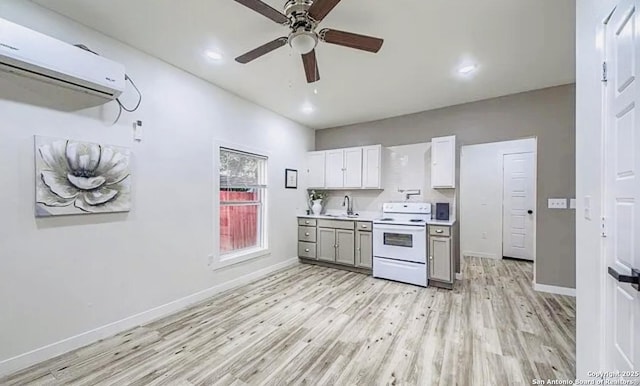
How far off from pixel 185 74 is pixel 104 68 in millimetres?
1029

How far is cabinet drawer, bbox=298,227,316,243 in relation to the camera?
4762mm

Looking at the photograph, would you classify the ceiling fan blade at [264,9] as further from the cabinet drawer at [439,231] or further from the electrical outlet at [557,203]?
the electrical outlet at [557,203]

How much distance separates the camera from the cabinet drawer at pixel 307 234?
187 inches

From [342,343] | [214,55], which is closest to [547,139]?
[342,343]

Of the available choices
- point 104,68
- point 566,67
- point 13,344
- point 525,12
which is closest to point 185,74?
point 104,68

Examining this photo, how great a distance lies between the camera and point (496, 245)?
534 cm

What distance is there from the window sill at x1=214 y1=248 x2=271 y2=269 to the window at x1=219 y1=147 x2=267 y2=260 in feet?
0.05

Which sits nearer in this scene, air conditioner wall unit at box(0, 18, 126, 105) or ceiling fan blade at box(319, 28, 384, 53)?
air conditioner wall unit at box(0, 18, 126, 105)

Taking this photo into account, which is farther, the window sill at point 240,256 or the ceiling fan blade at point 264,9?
the window sill at point 240,256

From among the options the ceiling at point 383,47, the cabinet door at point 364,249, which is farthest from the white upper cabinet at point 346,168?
the ceiling at point 383,47

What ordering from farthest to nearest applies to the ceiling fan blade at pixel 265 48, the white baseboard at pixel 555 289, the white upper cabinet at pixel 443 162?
the white upper cabinet at pixel 443 162 < the white baseboard at pixel 555 289 < the ceiling fan blade at pixel 265 48

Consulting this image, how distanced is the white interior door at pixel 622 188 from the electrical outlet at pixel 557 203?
2.62 meters

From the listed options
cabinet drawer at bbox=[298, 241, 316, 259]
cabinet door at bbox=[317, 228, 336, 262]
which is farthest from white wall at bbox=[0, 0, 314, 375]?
cabinet door at bbox=[317, 228, 336, 262]

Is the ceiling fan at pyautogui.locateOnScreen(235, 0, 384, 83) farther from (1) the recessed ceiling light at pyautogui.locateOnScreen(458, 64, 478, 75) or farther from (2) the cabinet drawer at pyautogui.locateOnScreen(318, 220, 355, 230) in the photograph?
(2) the cabinet drawer at pyautogui.locateOnScreen(318, 220, 355, 230)
